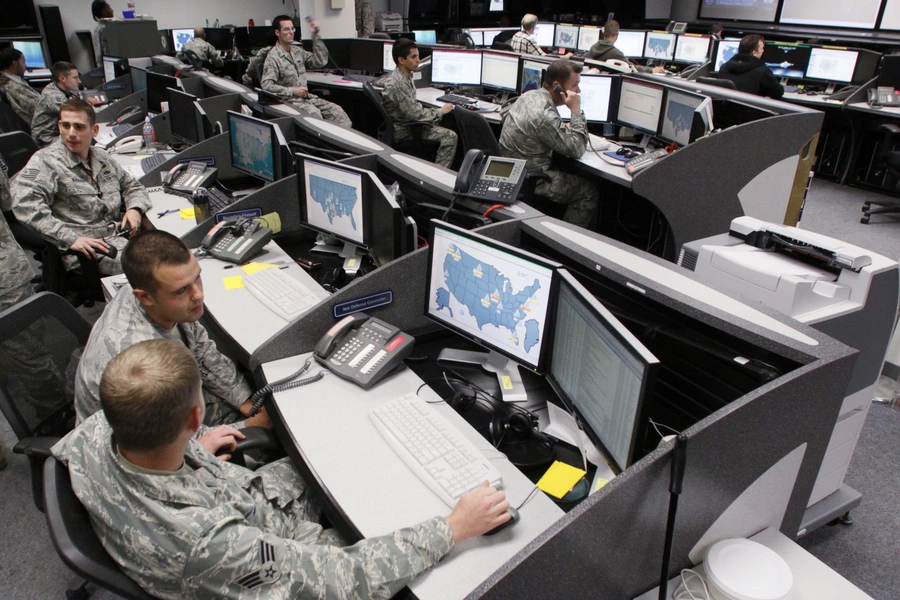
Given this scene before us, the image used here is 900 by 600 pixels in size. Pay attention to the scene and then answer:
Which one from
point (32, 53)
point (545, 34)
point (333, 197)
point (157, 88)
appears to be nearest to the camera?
point (333, 197)

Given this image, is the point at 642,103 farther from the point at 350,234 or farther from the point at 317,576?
the point at 317,576

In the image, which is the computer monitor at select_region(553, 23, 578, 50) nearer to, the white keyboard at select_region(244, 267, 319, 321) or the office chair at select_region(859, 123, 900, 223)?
the office chair at select_region(859, 123, 900, 223)

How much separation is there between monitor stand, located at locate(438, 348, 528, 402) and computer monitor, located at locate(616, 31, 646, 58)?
23.6 ft

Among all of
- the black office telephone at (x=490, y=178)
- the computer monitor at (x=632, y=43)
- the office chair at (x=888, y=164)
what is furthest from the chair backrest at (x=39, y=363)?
the computer monitor at (x=632, y=43)

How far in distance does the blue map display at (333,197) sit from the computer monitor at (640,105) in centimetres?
220

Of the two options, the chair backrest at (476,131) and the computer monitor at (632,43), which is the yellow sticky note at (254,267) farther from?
the computer monitor at (632,43)

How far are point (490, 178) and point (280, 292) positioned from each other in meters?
0.77

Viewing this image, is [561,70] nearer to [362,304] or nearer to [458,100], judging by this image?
[458,100]

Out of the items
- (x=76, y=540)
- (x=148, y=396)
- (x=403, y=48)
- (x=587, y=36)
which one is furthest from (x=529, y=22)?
(x=76, y=540)

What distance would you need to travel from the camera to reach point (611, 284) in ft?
4.58

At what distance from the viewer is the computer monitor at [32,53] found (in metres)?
7.58

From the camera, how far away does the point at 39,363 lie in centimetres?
155

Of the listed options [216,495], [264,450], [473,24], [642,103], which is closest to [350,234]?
[264,450]

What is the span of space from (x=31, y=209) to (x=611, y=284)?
2510mm
